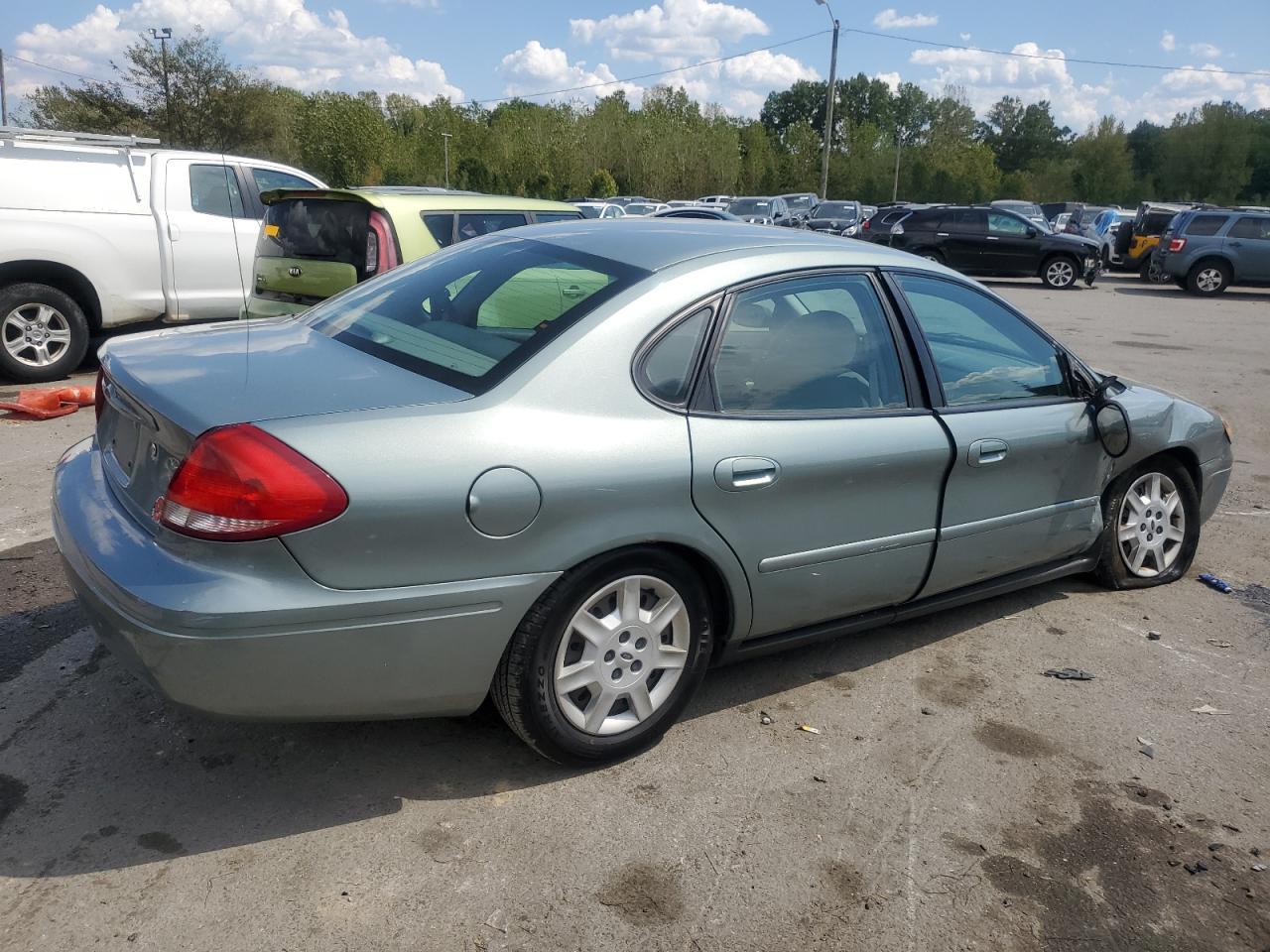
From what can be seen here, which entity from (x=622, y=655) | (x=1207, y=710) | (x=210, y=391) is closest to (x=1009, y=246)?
(x=1207, y=710)

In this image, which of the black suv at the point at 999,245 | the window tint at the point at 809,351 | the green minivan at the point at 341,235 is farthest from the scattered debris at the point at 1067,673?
the black suv at the point at 999,245

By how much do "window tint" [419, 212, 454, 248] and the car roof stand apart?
3.20 metres

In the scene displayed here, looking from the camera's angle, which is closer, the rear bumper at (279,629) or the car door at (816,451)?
the rear bumper at (279,629)

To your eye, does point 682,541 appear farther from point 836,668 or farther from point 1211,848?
point 1211,848

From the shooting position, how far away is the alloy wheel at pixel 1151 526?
4762mm

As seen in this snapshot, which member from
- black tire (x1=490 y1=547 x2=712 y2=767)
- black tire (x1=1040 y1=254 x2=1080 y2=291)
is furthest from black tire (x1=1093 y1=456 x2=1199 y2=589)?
black tire (x1=1040 y1=254 x2=1080 y2=291)

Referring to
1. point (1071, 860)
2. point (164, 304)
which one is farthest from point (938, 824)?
point (164, 304)

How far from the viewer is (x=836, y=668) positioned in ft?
13.3

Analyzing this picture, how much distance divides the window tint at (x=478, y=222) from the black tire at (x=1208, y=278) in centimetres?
1939

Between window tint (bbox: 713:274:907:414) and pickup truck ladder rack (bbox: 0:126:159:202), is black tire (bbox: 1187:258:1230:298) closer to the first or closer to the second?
pickup truck ladder rack (bbox: 0:126:159:202)

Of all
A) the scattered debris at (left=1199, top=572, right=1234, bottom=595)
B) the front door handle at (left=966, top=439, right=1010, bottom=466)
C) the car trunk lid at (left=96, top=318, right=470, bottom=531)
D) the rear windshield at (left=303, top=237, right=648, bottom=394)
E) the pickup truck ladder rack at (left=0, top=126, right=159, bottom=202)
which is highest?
the pickup truck ladder rack at (left=0, top=126, right=159, bottom=202)

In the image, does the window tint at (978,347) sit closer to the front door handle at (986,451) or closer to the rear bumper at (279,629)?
the front door handle at (986,451)

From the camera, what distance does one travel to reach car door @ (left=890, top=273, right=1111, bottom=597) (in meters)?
3.88

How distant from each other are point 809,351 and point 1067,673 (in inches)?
64.7
